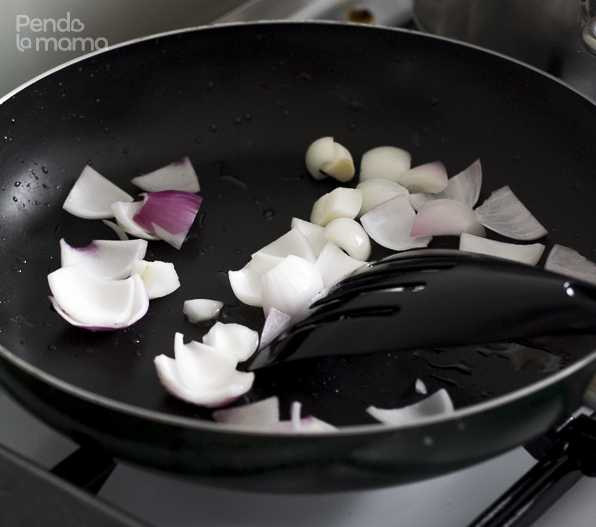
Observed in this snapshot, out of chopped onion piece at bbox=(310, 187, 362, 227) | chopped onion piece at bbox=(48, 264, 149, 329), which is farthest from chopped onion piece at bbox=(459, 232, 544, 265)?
chopped onion piece at bbox=(48, 264, 149, 329)

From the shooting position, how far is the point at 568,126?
737mm

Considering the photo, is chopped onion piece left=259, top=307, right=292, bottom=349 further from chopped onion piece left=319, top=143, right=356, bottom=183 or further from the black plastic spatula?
chopped onion piece left=319, top=143, right=356, bottom=183

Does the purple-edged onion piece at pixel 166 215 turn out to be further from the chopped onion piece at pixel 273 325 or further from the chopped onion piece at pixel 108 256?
the chopped onion piece at pixel 273 325

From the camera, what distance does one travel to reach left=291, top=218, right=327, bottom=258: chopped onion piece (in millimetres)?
698

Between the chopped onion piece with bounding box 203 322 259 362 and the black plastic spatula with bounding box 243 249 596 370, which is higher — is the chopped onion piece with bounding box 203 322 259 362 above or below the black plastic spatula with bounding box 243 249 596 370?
below

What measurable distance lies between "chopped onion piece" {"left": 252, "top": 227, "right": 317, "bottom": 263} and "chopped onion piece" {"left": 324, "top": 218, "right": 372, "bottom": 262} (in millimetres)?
28

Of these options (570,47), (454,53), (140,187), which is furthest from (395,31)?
(140,187)

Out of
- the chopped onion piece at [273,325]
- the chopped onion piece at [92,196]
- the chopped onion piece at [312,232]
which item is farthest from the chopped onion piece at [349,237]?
the chopped onion piece at [92,196]

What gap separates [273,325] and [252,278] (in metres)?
0.07

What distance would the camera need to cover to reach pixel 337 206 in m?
0.71

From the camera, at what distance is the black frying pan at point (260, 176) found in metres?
0.42

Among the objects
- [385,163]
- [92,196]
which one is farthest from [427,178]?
[92,196]

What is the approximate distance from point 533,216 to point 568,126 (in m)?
0.11

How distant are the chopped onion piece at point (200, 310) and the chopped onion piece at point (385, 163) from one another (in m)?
0.25
